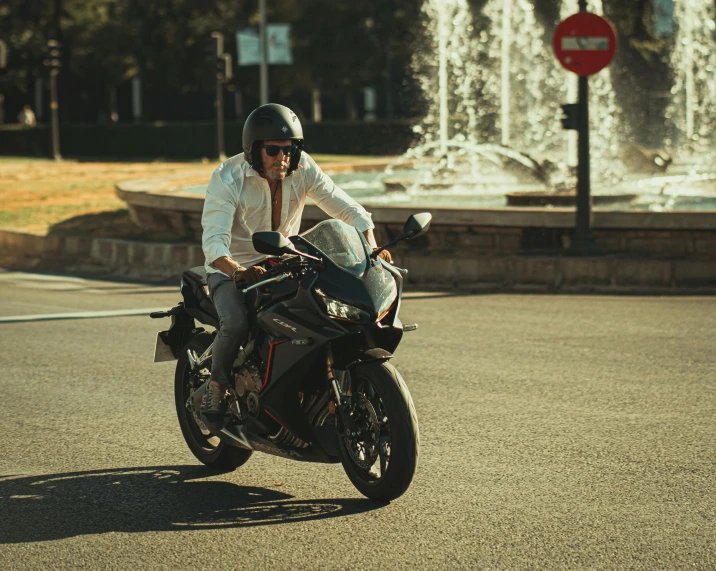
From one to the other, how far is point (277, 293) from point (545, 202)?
11996 mm

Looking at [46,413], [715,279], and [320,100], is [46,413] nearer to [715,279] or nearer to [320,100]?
[715,279]

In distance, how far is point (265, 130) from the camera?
5.50m

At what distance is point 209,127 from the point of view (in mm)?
42781

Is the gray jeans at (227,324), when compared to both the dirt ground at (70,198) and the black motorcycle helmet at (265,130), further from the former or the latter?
the dirt ground at (70,198)

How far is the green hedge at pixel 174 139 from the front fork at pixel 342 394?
34.4 m

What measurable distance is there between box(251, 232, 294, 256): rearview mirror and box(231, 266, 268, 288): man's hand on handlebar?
249 millimetres

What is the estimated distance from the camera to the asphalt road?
480cm

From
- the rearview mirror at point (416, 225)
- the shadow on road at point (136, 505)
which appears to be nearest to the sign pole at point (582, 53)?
the rearview mirror at point (416, 225)

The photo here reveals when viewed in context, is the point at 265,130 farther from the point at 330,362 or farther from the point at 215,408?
the point at 215,408

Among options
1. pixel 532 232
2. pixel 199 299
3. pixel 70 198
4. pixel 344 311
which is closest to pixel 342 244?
pixel 344 311

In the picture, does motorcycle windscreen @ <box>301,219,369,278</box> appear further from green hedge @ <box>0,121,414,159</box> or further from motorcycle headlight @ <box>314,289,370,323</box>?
green hedge @ <box>0,121,414,159</box>

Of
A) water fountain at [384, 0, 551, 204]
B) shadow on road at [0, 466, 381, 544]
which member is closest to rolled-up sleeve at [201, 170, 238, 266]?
shadow on road at [0, 466, 381, 544]

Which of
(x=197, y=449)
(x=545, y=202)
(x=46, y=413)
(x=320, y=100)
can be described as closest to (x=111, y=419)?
(x=46, y=413)

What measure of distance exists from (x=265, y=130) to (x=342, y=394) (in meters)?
1.16
